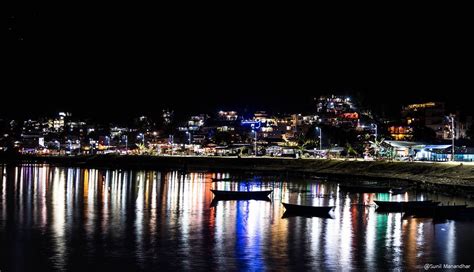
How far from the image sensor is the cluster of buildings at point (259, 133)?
81125 mm

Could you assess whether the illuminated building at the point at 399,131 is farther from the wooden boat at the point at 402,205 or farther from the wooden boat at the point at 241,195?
the wooden boat at the point at 402,205

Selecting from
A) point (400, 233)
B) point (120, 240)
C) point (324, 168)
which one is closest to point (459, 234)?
point (400, 233)

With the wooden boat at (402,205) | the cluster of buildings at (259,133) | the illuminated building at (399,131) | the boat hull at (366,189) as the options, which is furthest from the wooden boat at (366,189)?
the illuminated building at (399,131)

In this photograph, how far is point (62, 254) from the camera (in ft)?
70.1

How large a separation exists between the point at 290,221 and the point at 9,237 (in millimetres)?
11910

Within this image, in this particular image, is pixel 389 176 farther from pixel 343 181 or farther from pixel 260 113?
pixel 260 113

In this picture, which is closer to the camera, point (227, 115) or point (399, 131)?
point (399, 131)

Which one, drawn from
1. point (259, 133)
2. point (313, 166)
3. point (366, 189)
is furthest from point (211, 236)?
point (259, 133)

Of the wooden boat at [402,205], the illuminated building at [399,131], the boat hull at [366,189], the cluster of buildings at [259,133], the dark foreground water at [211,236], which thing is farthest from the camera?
the illuminated building at [399,131]

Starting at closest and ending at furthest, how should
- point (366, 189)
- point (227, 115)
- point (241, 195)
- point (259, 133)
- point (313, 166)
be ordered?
1. point (241, 195)
2. point (366, 189)
3. point (313, 166)
4. point (259, 133)
5. point (227, 115)

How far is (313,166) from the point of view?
212 ft

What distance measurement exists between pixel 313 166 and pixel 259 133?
65.3 m

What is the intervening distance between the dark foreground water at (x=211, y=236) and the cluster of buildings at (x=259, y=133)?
29785 millimetres

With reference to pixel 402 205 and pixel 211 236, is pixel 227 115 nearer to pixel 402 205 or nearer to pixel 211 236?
pixel 402 205
